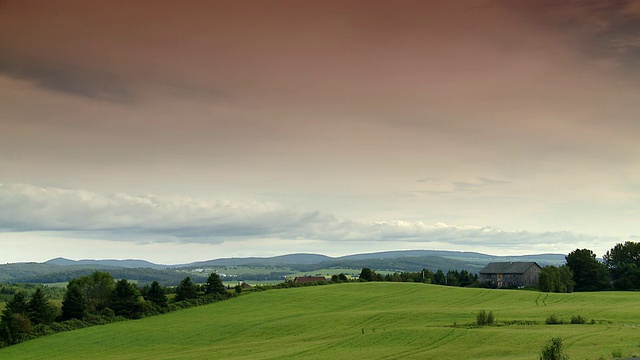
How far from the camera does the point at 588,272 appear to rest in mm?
146625

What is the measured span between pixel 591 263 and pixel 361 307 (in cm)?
7507

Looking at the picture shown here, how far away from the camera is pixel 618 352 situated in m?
38.7

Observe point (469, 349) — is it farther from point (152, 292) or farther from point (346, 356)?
point (152, 292)

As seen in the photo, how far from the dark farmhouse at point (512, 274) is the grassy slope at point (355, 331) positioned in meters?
47.4

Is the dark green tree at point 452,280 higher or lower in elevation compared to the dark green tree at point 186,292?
higher

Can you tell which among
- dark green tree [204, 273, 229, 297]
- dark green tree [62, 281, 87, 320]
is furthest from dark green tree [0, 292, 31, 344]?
dark green tree [204, 273, 229, 297]

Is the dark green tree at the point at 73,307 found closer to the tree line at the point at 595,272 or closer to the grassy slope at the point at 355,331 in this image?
the grassy slope at the point at 355,331

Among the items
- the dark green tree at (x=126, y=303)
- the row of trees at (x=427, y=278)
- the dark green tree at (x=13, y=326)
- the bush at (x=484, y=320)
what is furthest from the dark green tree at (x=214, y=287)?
the bush at (x=484, y=320)

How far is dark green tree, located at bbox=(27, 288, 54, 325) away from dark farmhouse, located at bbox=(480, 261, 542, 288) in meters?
114

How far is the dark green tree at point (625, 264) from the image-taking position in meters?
138

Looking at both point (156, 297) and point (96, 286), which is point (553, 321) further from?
point (96, 286)

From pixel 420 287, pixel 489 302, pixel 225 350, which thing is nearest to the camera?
pixel 225 350

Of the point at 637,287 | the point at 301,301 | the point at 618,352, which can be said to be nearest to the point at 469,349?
the point at 618,352

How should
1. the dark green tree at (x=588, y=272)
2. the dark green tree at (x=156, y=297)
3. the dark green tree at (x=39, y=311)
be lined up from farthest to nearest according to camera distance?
the dark green tree at (x=588, y=272) < the dark green tree at (x=156, y=297) < the dark green tree at (x=39, y=311)
